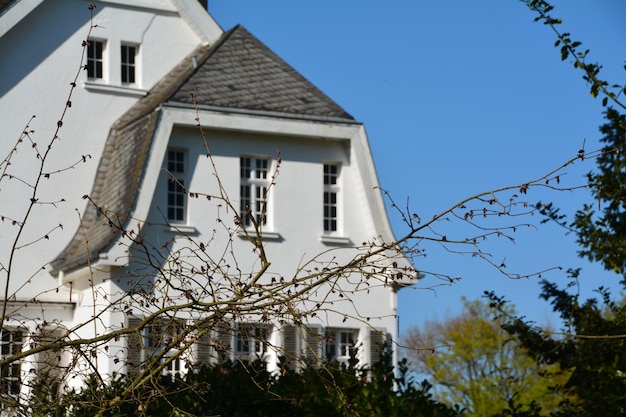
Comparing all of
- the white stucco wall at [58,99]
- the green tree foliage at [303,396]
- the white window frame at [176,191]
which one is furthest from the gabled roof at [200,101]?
the green tree foliage at [303,396]

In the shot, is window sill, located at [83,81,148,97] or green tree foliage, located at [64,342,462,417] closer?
green tree foliage, located at [64,342,462,417]

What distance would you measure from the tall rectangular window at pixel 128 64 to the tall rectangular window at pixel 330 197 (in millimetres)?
4384

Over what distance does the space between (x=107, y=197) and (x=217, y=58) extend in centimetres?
379

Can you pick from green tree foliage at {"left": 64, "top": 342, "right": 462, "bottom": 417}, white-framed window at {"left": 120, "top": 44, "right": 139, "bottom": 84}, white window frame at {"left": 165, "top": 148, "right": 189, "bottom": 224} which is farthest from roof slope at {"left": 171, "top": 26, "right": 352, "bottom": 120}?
green tree foliage at {"left": 64, "top": 342, "right": 462, "bottom": 417}

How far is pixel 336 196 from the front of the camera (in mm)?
24438

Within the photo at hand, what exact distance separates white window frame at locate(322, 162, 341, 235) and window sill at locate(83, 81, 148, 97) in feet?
13.3

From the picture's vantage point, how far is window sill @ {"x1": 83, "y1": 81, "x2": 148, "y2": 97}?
2419cm

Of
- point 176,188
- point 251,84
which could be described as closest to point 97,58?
point 251,84

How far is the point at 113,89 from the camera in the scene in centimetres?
2450

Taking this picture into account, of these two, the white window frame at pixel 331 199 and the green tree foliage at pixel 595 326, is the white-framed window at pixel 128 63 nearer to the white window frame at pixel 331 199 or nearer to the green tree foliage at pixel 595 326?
the white window frame at pixel 331 199

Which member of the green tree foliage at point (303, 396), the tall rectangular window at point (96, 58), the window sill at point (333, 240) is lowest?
the green tree foliage at point (303, 396)

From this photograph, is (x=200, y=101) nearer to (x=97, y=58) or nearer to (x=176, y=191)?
(x=176, y=191)

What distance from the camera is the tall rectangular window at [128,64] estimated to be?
25016 millimetres

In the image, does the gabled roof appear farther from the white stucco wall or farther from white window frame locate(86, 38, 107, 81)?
white window frame locate(86, 38, 107, 81)
